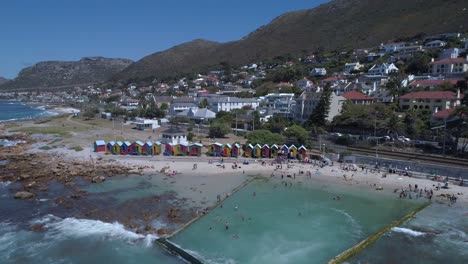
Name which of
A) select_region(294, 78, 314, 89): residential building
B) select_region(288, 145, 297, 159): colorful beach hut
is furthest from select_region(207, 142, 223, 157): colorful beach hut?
select_region(294, 78, 314, 89): residential building

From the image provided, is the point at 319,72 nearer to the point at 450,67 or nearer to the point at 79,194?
the point at 450,67

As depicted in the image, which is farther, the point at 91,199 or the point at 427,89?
the point at 427,89

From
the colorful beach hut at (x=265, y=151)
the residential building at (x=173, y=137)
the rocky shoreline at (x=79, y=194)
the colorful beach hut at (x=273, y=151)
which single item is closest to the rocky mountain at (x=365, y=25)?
the colorful beach hut at (x=273, y=151)

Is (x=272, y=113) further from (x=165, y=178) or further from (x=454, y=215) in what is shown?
(x=454, y=215)

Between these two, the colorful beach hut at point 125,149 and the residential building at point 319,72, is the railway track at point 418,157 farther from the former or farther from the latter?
the residential building at point 319,72

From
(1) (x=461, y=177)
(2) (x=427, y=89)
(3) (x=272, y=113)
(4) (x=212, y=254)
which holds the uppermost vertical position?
(2) (x=427, y=89)

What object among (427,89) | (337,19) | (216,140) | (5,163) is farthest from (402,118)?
(337,19)

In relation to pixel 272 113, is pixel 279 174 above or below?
below
